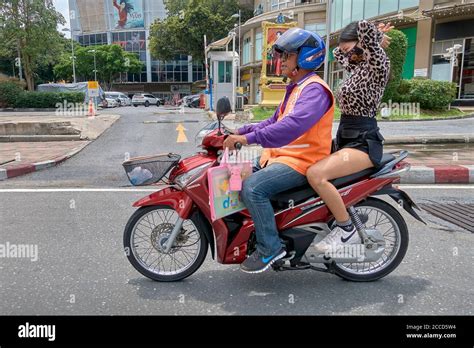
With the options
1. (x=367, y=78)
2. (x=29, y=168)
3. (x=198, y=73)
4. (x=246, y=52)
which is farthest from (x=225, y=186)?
(x=198, y=73)

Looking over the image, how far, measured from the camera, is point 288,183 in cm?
306

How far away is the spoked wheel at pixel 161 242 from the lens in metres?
3.41

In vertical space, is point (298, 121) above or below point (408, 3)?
below

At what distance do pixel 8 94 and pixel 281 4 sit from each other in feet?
85.9

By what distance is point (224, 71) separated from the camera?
22.5 meters

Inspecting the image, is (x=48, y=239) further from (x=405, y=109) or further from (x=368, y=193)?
(x=405, y=109)

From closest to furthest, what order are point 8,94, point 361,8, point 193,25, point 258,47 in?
point 361,8, point 8,94, point 258,47, point 193,25

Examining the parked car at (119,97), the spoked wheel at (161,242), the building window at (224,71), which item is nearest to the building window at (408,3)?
the building window at (224,71)

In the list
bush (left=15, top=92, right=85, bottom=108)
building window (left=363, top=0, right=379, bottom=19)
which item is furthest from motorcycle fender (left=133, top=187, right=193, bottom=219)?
bush (left=15, top=92, right=85, bottom=108)

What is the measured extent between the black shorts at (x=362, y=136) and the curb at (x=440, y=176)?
169 inches

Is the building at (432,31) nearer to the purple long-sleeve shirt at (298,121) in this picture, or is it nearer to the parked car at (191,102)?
the parked car at (191,102)

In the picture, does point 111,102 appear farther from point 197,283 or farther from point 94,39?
point 94,39

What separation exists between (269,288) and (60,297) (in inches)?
64.7
